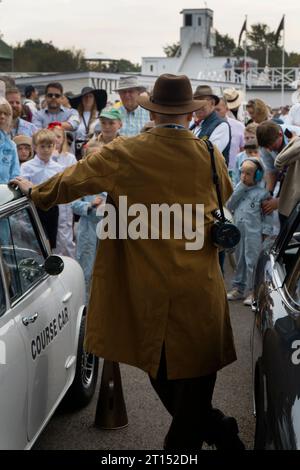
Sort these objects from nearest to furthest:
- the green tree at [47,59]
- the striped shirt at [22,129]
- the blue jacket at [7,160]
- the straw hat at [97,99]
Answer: the blue jacket at [7,160], the striped shirt at [22,129], the straw hat at [97,99], the green tree at [47,59]

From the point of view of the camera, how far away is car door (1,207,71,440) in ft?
11.9

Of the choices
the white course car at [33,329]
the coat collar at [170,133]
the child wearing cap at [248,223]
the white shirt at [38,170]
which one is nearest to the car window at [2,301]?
the white course car at [33,329]

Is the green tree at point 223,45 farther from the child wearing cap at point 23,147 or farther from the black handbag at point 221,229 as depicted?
the black handbag at point 221,229

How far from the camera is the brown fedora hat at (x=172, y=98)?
11.9 feet

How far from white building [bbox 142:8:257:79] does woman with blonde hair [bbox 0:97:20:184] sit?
41.1m

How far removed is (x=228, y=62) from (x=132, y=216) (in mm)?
46687

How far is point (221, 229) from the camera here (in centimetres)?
354

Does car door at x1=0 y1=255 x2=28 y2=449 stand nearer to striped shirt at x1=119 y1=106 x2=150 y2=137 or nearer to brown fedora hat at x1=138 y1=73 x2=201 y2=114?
brown fedora hat at x1=138 y1=73 x2=201 y2=114

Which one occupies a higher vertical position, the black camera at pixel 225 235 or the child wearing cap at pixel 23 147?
the black camera at pixel 225 235

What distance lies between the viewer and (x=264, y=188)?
7.59 metres

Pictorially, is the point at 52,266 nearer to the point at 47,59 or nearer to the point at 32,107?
the point at 32,107

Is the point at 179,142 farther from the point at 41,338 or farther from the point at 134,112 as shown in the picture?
the point at 134,112

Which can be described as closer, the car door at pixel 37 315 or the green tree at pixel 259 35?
the car door at pixel 37 315

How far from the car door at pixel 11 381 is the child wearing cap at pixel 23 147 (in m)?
4.65
